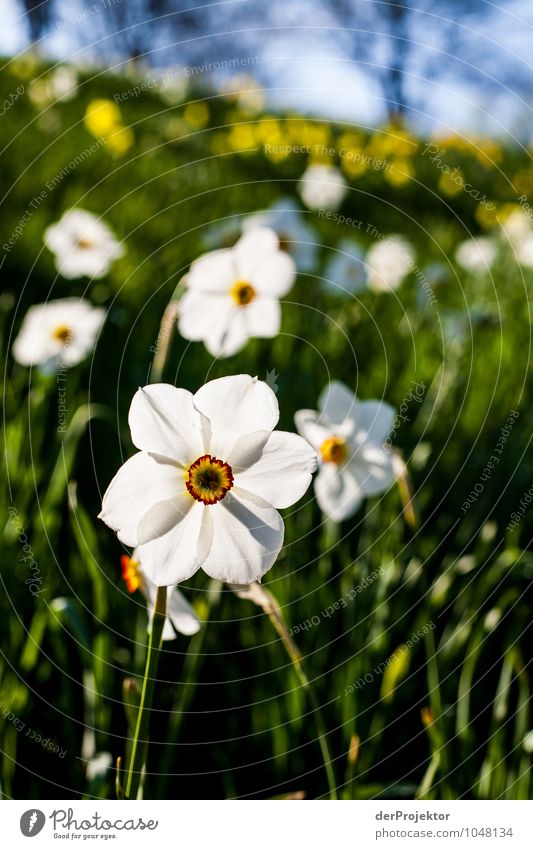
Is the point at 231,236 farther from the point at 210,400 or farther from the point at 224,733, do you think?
the point at 210,400

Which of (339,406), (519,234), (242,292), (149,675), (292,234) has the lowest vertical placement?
(149,675)

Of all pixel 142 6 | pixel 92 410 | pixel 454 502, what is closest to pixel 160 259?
pixel 142 6

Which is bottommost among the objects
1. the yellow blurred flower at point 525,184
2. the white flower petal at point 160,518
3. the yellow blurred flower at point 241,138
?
the white flower petal at point 160,518

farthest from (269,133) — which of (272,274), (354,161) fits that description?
(272,274)

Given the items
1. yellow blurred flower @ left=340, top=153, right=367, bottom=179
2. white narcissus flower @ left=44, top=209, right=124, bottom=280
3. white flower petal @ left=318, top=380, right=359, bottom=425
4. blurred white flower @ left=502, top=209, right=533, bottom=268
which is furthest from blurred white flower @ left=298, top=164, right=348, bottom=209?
white flower petal @ left=318, top=380, right=359, bottom=425

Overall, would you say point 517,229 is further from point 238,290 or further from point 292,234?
point 238,290

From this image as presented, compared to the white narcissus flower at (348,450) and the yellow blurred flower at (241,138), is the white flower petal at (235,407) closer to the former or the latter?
the white narcissus flower at (348,450)

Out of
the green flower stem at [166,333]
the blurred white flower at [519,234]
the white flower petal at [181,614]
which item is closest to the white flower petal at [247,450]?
the white flower petal at [181,614]

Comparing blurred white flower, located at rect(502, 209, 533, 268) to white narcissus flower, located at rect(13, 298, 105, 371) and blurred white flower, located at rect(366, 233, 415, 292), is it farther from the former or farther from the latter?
white narcissus flower, located at rect(13, 298, 105, 371)
